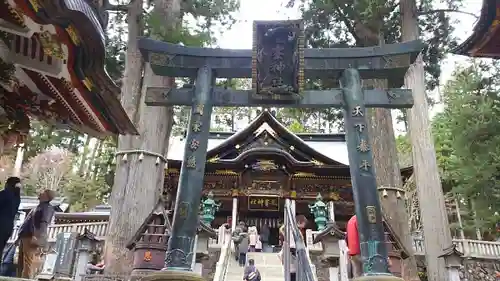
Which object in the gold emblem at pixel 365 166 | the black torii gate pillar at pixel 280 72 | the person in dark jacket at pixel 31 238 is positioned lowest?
the person in dark jacket at pixel 31 238

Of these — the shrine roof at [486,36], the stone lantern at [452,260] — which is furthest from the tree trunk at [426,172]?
the shrine roof at [486,36]

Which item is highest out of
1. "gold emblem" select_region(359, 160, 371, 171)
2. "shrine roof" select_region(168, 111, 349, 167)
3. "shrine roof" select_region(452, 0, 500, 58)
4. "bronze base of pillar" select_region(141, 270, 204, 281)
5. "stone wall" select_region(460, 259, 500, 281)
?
"shrine roof" select_region(168, 111, 349, 167)

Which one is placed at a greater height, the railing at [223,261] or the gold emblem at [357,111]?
the gold emblem at [357,111]

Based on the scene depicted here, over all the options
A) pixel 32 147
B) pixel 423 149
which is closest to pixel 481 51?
pixel 423 149

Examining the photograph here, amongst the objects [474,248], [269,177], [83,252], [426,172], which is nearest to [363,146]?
[426,172]

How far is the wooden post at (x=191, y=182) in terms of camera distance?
539 cm

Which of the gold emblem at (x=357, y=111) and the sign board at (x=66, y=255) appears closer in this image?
the gold emblem at (x=357, y=111)

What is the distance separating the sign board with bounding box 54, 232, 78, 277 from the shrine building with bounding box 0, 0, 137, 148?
4519 millimetres

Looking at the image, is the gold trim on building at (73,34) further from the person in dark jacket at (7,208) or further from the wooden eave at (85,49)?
the person in dark jacket at (7,208)

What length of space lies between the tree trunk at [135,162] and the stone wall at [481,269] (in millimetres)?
9846

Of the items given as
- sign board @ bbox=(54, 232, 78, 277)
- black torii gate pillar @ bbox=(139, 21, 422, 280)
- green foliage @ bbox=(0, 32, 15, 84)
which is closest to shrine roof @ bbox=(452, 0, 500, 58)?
black torii gate pillar @ bbox=(139, 21, 422, 280)

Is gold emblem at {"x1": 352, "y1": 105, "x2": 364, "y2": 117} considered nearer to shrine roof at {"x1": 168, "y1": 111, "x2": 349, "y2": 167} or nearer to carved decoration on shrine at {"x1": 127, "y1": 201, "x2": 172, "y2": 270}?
carved decoration on shrine at {"x1": 127, "y1": 201, "x2": 172, "y2": 270}

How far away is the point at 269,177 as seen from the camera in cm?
1608

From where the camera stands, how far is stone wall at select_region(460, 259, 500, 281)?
43.8 ft
